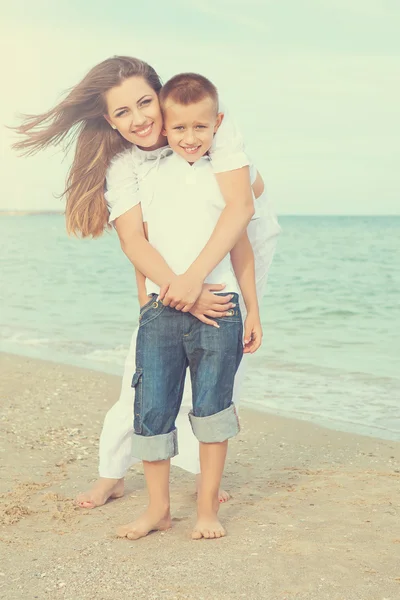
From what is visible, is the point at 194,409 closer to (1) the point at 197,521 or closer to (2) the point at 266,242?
(1) the point at 197,521

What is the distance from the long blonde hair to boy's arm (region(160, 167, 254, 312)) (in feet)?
1.66

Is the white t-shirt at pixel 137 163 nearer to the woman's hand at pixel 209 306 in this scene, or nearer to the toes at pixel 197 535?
the woman's hand at pixel 209 306

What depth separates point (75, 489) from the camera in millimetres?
3863

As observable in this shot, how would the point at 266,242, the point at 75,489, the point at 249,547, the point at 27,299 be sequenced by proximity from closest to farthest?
the point at 249,547 → the point at 266,242 → the point at 75,489 → the point at 27,299

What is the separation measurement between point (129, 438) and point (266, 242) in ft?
3.37

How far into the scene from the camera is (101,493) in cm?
362

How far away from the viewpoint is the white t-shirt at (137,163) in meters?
3.05

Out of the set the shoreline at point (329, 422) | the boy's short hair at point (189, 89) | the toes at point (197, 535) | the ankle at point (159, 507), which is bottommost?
the shoreline at point (329, 422)

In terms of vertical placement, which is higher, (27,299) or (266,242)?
(266,242)

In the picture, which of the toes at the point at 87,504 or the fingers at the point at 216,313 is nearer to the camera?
the fingers at the point at 216,313

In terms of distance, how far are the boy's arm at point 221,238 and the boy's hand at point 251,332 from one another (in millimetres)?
337

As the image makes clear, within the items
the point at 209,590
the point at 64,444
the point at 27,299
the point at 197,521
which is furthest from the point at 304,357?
the point at 27,299

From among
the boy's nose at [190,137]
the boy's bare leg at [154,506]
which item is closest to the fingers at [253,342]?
the boy's bare leg at [154,506]

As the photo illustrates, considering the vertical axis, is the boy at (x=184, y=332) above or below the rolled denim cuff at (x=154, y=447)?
above
